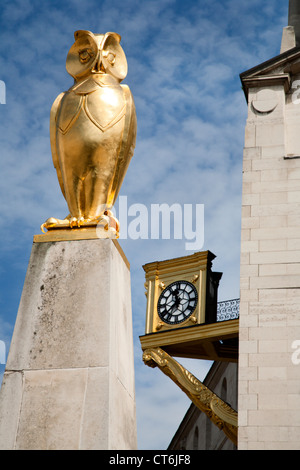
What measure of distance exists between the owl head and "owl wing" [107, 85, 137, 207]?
56cm

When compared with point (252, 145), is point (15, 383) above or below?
below

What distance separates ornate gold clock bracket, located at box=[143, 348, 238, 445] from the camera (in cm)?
2566

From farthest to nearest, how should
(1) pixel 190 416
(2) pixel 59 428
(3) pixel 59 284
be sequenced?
1. (1) pixel 190 416
2. (3) pixel 59 284
3. (2) pixel 59 428

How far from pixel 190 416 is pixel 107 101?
38.7m

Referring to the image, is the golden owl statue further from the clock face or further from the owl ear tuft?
the clock face

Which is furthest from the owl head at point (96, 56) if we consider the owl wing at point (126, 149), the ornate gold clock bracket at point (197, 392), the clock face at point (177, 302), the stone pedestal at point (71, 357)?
the clock face at point (177, 302)

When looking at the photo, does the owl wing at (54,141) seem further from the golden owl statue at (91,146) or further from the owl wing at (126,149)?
the owl wing at (126,149)

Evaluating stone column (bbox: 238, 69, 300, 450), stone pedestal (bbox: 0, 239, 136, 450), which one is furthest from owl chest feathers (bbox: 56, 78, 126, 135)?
stone column (bbox: 238, 69, 300, 450)

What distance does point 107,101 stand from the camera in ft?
38.8

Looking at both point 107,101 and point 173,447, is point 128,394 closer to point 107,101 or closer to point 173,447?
point 107,101

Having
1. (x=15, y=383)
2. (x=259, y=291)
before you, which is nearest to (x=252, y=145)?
(x=259, y=291)

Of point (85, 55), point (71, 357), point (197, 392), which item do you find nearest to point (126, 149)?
point (85, 55)

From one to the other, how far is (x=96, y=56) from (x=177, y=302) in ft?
57.3

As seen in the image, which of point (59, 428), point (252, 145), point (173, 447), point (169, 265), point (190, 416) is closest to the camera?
point (59, 428)
